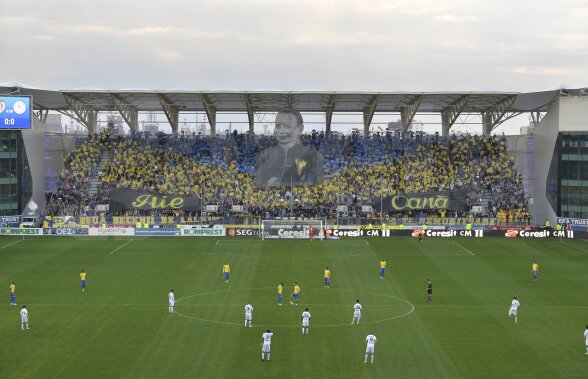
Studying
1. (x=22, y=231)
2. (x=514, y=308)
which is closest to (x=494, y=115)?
(x=22, y=231)

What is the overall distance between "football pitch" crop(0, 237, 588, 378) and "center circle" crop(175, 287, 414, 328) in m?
0.12

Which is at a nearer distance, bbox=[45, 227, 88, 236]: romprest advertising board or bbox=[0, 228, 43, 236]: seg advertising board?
bbox=[0, 228, 43, 236]: seg advertising board

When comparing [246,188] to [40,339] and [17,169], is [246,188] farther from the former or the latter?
[40,339]

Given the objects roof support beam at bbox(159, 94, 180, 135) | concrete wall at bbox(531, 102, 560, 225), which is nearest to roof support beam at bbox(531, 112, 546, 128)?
concrete wall at bbox(531, 102, 560, 225)

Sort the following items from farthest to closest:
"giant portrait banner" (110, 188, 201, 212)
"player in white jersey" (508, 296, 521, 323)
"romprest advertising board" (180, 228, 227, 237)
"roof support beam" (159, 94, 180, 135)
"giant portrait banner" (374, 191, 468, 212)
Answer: "roof support beam" (159, 94, 180, 135), "giant portrait banner" (374, 191, 468, 212), "giant portrait banner" (110, 188, 201, 212), "romprest advertising board" (180, 228, 227, 237), "player in white jersey" (508, 296, 521, 323)

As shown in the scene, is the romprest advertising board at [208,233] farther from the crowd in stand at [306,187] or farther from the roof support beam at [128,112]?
the roof support beam at [128,112]

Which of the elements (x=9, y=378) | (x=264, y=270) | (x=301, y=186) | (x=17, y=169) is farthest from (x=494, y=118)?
(x=9, y=378)

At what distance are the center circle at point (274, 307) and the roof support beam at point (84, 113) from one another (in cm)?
5007

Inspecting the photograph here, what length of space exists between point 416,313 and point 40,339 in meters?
20.3

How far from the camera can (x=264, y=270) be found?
60.3m

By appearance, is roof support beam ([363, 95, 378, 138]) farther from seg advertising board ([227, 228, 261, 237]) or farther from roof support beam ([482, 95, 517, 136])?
seg advertising board ([227, 228, 261, 237])

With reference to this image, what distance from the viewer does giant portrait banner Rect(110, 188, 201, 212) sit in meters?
87.2

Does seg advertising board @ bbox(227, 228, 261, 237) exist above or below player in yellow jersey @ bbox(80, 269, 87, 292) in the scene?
above

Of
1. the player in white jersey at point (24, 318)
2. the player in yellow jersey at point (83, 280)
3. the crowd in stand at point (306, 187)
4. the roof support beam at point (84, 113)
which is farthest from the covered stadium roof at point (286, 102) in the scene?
the player in white jersey at point (24, 318)
